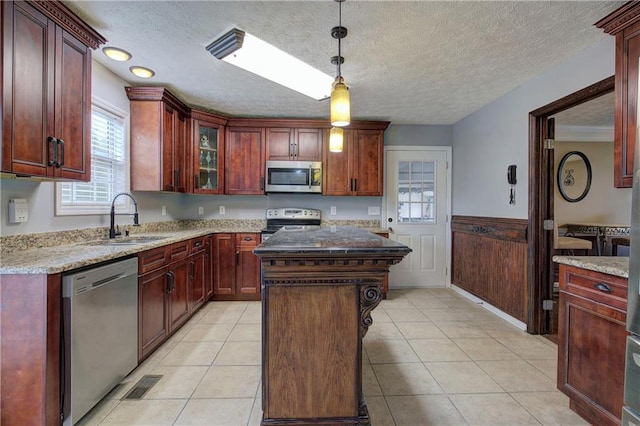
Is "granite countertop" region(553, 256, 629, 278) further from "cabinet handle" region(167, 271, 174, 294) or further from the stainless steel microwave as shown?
"cabinet handle" region(167, 271, 174, 294)

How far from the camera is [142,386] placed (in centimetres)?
188

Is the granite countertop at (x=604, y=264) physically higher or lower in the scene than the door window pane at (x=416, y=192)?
lower

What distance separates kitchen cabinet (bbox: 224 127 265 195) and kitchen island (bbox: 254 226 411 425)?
2.54 metres

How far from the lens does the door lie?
4.16 m

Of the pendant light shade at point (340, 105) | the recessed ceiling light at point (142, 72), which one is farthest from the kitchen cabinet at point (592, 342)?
the recessed ceiling light at point (142, 72)

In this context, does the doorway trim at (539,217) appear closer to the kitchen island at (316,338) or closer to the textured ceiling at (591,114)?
the textured ceiling at (591,114)

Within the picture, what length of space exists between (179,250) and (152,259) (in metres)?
0.47

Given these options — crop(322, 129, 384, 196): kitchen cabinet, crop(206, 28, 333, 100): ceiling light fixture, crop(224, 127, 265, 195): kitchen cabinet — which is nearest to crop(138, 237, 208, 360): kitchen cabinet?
crop(224, 127, 265, 195): kitchen cabinet

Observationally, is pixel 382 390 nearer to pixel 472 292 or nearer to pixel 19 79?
pixel 472 292

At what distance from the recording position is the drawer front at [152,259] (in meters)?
2.05

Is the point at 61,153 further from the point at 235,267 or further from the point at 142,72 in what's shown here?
the point at 235,267

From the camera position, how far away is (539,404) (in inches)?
68.3

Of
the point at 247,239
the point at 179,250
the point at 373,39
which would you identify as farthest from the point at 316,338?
the point at 247,239

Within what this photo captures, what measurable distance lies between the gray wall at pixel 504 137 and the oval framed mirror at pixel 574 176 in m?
2.42
